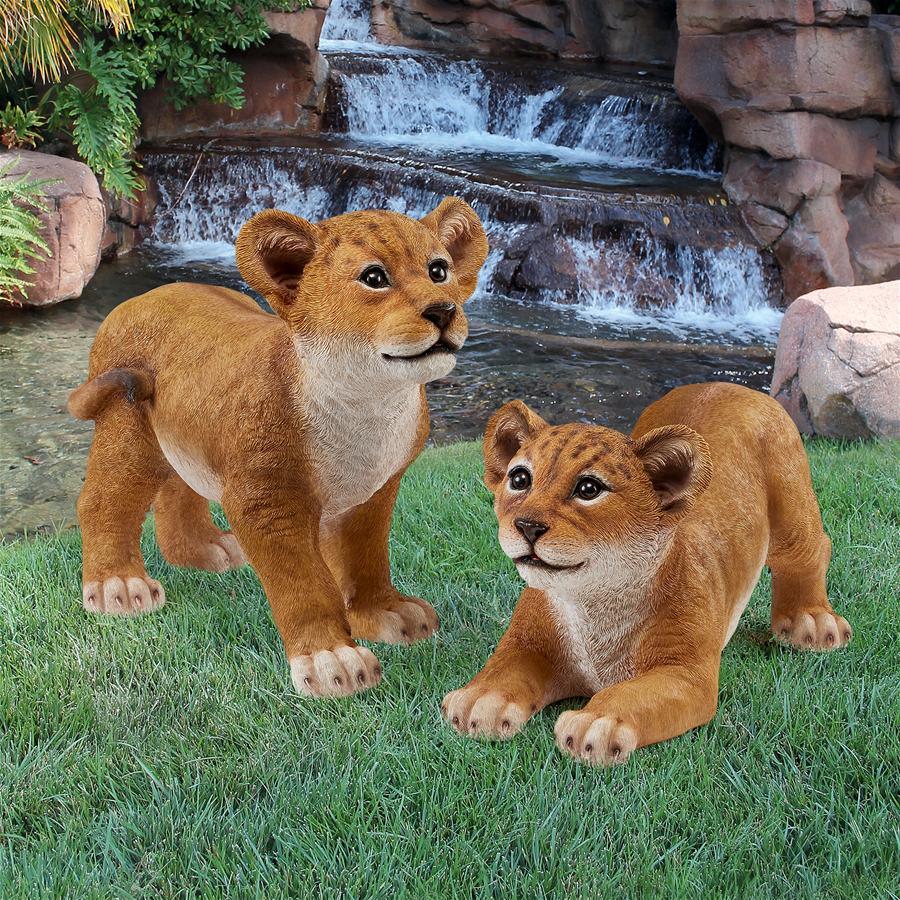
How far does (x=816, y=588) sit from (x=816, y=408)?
3110mm

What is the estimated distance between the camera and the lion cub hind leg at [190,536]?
11.6 ft

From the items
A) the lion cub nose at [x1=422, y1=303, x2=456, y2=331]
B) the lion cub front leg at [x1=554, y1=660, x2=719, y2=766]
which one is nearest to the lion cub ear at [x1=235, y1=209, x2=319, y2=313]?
the lion cub nose at [x1=422, y1=303, x2=456, y2=331]

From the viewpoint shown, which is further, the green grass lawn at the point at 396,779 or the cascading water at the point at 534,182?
the cascading water at the point at 534,182

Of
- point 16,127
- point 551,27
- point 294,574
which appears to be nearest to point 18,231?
point 16,127

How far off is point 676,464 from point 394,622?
105 cm

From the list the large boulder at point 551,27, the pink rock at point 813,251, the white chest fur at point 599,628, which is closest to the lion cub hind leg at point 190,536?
the white chest fur at point 599,628

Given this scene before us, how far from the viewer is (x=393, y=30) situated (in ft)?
57.1

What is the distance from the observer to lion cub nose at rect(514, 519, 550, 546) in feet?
7.32

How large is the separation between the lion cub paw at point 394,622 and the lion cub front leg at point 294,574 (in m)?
0.28

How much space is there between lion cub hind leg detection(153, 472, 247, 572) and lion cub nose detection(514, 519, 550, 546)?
1540mm

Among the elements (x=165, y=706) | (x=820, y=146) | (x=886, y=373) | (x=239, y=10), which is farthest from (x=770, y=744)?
(x=239, y=10)

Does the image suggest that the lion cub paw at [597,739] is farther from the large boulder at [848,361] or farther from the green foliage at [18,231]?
the green foliage at [18,231]

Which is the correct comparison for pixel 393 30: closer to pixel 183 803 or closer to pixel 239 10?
pixel 239 10

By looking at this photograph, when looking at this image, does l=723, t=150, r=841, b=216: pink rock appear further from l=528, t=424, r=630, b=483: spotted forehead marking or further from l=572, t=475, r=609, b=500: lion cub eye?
l=572, t=475, r=609, b=500: lion cub eye
